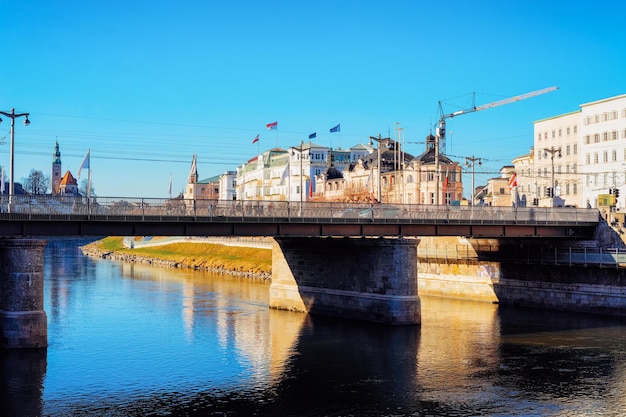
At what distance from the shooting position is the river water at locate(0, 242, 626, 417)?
45969mm

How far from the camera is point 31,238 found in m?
60.3

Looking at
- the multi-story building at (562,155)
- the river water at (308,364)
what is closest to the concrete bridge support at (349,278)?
the river water at (308,364)

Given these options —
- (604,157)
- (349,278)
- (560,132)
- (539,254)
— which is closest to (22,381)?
(349,278)

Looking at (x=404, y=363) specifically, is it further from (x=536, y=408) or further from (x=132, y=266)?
(x=132, y=266)

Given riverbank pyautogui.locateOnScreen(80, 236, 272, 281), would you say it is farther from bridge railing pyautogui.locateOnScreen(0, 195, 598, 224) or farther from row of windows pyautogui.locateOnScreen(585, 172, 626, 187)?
→ row of windows pyautogui.locateOnScreen(585, 172, 626, 187)

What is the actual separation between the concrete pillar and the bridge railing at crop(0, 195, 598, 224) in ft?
8.48

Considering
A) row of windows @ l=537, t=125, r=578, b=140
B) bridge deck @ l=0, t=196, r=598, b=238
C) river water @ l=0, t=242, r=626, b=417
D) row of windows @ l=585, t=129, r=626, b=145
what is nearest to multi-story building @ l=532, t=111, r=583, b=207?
row of windows @ l=537, t=125, r=578, b=140

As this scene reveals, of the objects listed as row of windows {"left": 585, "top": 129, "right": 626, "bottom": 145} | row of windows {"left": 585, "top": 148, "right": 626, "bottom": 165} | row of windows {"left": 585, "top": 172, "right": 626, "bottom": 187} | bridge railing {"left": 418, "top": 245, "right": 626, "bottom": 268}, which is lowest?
bridge railing {"left": 418, "top": 245, "right": 626, "bottom": 268}

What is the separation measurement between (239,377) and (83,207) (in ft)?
60.6

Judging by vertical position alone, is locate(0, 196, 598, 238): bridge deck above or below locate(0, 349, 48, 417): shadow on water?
above

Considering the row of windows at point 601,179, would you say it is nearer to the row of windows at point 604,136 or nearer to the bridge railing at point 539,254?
the row of windows at point 604,136

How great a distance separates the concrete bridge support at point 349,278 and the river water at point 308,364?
1.82m

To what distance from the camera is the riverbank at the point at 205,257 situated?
132 m

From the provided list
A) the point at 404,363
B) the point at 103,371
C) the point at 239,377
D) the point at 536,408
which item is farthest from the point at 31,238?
the point at 536,408
